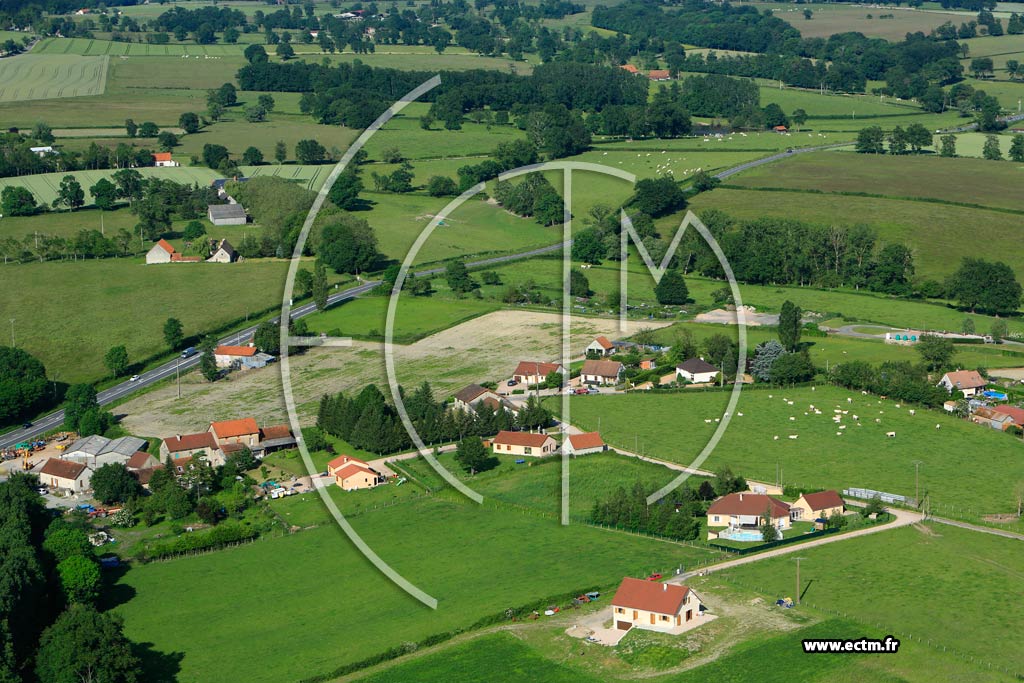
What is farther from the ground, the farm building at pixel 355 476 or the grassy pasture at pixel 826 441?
the grassy pasture at pixel 826 441

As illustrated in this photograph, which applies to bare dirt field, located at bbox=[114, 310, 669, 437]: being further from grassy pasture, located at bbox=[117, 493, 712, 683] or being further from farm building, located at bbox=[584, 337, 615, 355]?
grassy pasture, located at bbox=[117, 493, 712, 683]

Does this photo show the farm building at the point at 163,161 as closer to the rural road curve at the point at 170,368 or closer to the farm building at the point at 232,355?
the rural road curve at the point at 170,368

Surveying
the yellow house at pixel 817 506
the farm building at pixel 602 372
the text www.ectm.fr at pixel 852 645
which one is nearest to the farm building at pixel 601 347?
the farm building at pixel 602 372

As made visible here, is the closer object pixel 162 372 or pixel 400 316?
pixel 162 372

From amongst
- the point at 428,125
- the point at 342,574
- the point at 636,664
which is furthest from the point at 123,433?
the point at 428,125

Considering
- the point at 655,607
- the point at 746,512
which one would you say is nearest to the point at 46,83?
the point at 746,512

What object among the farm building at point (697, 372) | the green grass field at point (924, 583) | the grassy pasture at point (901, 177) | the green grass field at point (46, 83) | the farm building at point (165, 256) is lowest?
the green grass field at point (924, 583)

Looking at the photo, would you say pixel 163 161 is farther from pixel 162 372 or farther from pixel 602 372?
pixel 602 372
